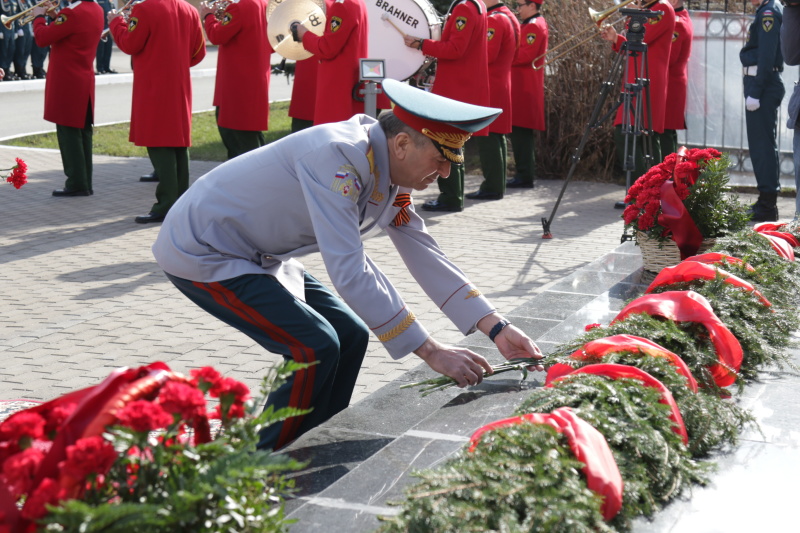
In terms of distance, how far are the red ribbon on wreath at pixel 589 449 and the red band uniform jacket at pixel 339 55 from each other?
710cm

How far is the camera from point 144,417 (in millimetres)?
1767

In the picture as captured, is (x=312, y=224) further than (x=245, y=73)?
No

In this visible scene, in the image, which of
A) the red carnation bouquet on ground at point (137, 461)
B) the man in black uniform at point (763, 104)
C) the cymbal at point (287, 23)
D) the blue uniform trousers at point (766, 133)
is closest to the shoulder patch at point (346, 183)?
the red carnation bouquet on ground at point (137, 461)

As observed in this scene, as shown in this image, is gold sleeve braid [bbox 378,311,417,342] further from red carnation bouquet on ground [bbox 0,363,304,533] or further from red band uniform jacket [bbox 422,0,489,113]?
red band uniform jacket [bbox 422,0,489,113]

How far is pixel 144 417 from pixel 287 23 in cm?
854

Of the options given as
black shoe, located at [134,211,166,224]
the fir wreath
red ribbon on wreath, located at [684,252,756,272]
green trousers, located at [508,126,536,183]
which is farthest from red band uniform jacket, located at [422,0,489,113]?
the fir wreath

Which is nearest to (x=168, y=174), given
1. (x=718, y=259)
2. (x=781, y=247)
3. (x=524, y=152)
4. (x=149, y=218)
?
(x=149, y=218)

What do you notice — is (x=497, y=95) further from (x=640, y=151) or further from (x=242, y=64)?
(x=242, y=64)

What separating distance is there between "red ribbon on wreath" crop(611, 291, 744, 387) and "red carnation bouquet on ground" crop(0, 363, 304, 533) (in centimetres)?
195

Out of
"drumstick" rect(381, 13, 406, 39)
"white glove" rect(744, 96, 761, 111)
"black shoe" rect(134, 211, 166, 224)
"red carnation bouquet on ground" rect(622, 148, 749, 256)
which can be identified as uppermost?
"drumstick" rect(381, 13, 406, 39)

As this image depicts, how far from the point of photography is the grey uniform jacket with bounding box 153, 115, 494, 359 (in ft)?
11.0

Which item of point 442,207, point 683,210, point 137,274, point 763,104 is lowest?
point 137,274

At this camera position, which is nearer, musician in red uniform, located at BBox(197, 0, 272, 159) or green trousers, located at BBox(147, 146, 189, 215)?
green trousers, located at BBox(147, 146, 189, 215)

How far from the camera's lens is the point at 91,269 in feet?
24.3
